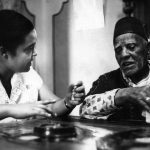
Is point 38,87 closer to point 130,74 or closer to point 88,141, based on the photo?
point 130,74

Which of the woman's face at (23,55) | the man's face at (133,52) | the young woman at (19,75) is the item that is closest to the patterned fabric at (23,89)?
the young woman at (19,75)

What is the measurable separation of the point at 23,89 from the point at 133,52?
75cm

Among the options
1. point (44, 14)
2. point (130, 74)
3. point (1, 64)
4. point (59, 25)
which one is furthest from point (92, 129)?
point (44, 14)

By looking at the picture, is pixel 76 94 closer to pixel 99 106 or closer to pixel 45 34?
pixel 99 106

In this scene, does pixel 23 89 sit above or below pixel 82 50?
below

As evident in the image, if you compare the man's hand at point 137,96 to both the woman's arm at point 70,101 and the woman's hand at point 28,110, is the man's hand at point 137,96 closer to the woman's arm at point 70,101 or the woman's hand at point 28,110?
the woman's arm at point 70,101

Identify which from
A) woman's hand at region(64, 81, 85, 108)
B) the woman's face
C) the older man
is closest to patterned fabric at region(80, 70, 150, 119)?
the older man

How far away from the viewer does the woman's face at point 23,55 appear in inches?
61.1

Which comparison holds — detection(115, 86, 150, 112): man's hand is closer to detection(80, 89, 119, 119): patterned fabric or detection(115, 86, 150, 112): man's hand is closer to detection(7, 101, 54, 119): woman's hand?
detection(80, 89, 119, 119): patterned fabric

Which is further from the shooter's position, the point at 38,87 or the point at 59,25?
the point at 59,25

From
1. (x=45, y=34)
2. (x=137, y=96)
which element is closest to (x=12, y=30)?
(x=45, y=34)

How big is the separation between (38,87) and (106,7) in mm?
677

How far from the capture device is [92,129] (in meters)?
0.90

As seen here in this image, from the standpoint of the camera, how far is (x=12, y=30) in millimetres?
1504
